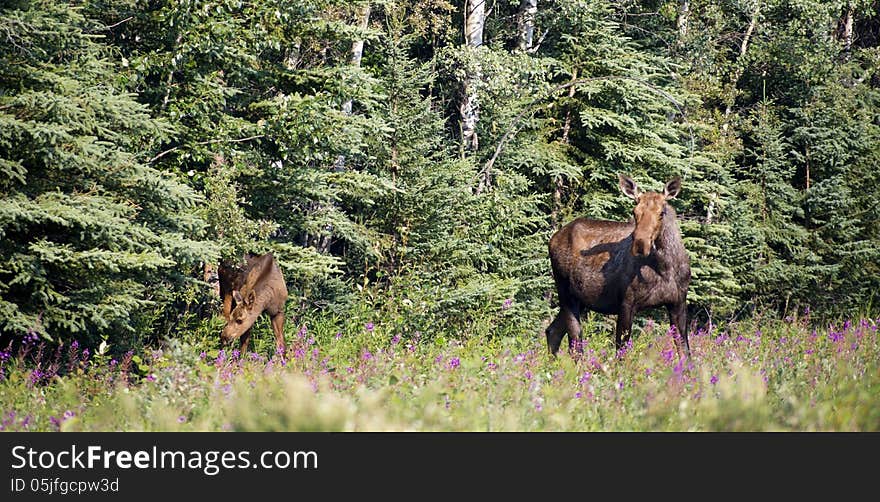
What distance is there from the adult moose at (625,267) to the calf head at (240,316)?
3335mm

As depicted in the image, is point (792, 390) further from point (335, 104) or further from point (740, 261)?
point (740, 261)

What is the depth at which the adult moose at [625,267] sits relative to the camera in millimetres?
10531

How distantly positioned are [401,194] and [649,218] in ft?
21.7

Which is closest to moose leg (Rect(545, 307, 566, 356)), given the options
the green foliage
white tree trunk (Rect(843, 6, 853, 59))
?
→ the green foliage

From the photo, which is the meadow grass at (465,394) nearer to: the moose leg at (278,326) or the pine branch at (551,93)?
the moose leg at (278,326)

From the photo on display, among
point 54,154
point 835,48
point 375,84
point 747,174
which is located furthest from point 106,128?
point 835,48

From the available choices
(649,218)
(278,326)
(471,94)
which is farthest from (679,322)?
(471,94)

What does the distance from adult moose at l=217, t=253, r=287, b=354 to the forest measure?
0.52 m

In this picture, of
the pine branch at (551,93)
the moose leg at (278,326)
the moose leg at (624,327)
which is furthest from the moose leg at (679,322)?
the moose leg at (278,326)

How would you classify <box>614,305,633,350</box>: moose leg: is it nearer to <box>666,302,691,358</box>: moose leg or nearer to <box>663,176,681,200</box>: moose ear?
<box>666,302,691,358</box>: moose leg

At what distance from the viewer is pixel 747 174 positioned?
2567 cm

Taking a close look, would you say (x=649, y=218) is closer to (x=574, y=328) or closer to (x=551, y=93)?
(x=574, y=328)

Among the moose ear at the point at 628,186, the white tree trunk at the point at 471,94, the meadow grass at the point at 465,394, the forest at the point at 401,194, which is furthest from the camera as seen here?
the white tree trunk at the point at 471,94

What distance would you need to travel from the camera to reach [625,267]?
11133mm
